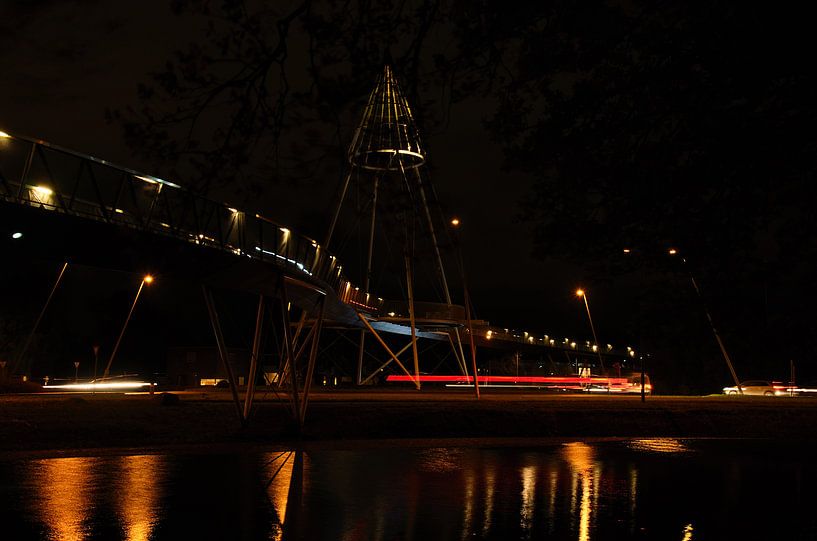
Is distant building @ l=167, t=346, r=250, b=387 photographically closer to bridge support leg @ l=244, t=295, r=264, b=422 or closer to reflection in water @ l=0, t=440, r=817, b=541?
bridge support leg @ l=244, t=295, r=264, b=422

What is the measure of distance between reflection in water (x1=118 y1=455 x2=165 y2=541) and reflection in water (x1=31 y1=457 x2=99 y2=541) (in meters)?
0.47

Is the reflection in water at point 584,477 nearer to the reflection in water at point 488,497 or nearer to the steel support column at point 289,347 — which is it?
the reflection in water at point 488,497

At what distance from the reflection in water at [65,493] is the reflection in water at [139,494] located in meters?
0.47

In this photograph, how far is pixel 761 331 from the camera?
18.1 meters

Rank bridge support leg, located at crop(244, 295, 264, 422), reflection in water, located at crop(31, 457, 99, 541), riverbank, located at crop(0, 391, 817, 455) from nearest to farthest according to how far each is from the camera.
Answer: reflection in water, located at crop(31, 457, 99, 541) → riverbank, located at crop(0, 391, 817, 455) → bridge support leg, located at crop(244, 295, 264, 422)

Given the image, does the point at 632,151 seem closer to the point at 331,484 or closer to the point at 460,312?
the point at 331,484

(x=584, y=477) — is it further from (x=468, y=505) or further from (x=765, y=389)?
(x=765, y=389)

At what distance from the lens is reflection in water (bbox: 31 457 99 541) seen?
1047 centimetres

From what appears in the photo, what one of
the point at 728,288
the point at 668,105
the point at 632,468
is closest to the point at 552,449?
the point at 632,468

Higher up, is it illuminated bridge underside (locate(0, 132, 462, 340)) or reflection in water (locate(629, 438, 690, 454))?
illuminated bridge underside (locate(0, 132, 462, 340))

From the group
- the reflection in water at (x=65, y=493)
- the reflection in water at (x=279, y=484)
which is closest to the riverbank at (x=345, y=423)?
the reflection in water at (x=65, y=493)

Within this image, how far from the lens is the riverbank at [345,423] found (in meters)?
23.1

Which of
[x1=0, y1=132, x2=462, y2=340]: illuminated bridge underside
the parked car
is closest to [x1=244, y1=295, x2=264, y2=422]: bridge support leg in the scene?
[x1=0, y1=132, x2=462, y2=340]: illuminated bridge underside

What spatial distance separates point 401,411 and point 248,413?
6.27 metres
